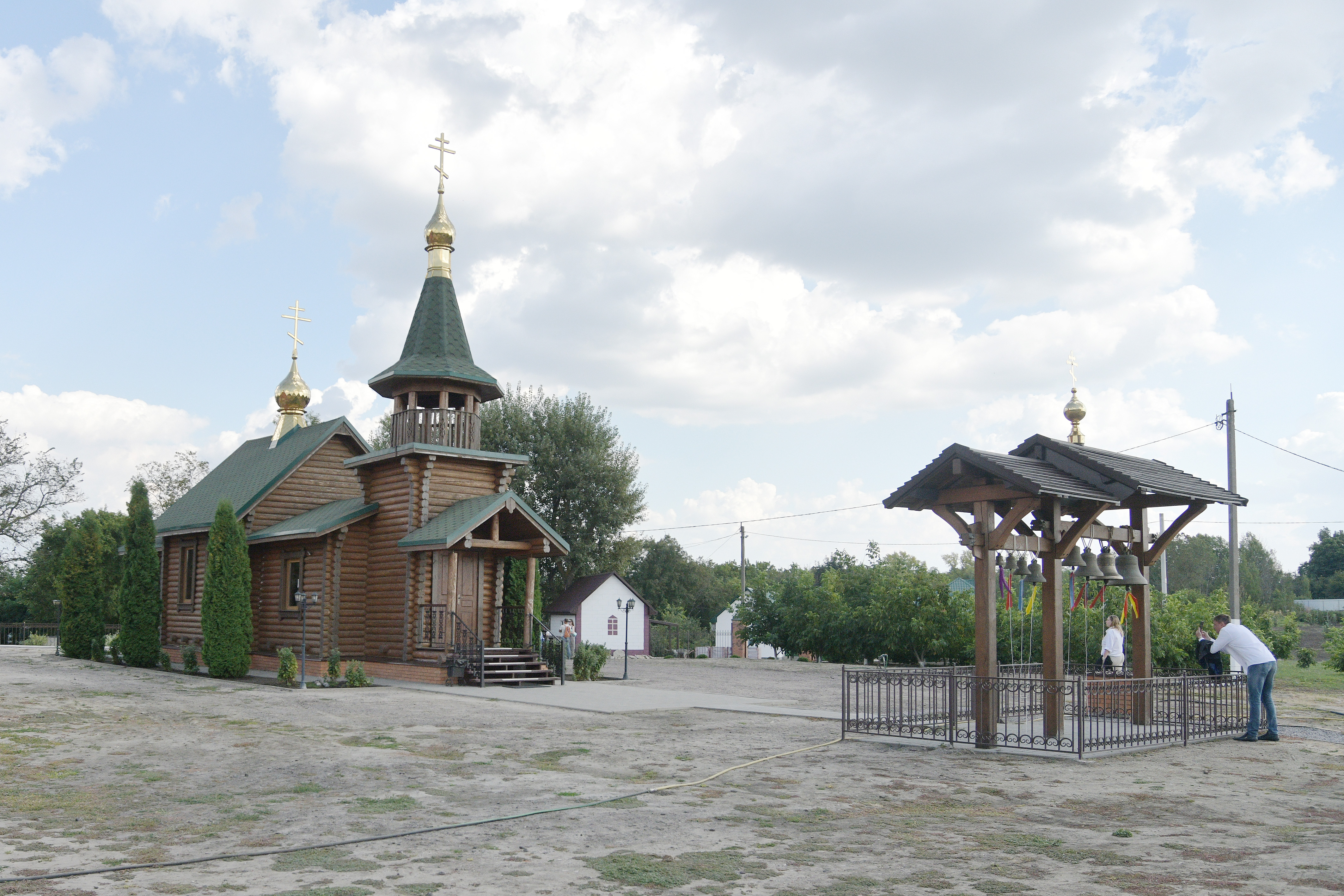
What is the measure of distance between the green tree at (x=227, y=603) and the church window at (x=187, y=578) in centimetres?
594

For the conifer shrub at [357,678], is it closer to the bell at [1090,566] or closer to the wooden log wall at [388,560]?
the wooden log wall at [388,560]

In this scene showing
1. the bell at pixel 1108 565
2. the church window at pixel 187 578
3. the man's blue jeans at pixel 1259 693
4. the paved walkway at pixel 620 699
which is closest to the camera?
the man's blue jeans at pixel 1259 693

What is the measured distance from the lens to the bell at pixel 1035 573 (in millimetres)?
13055

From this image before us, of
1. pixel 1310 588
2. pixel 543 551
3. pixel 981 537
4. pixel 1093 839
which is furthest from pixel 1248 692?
pixel 1310 588

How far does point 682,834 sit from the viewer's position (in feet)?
25.4

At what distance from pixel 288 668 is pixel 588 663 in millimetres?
6842

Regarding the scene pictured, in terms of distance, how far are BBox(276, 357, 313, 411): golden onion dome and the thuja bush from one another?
13563mm

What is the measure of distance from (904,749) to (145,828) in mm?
8197

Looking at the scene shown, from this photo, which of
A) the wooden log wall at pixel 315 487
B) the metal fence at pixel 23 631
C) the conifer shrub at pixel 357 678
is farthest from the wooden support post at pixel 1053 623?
the metal fence at pixel 23 631

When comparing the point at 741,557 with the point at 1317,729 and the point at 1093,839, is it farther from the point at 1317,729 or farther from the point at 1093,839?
the point at 1093,839

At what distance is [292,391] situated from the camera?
32.9m

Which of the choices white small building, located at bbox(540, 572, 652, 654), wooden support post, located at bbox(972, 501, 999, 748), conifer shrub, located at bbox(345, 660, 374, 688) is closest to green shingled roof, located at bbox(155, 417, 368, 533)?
conifer shrub, located at bbox(345, 660, 374, 688)

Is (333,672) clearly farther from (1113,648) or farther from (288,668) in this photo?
(1113,648)

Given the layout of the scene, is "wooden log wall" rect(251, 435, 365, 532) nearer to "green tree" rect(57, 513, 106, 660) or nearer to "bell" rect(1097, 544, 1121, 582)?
"green tree" rect(57, 513, 106, 660)
